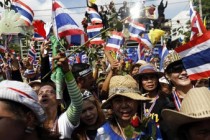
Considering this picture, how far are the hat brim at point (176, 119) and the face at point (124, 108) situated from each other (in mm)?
849

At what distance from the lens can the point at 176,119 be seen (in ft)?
9.60

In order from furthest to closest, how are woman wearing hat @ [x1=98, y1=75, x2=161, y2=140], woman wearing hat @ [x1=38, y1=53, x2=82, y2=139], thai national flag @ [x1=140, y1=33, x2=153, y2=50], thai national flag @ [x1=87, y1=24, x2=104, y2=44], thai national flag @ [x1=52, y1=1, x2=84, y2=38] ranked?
1. thai national flag @ [x1=140, y1=33, x2=153, y2=50]
2. thai national flag @ [x1=87, y1=24, x2=104, y2=44]
3. thai national flag @ [x1=52, y1=1, x2=84, y2=38]
4. woman wearing hat @ [x1=98, y1=75, x2=161, y2=140]
5. woman wearing hat @ [x1=38, y1=53, x2=82, y2=139]

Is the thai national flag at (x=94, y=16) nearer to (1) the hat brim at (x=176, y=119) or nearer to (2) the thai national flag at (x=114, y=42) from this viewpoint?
(2) the thai national flag at (x=114, y=42)

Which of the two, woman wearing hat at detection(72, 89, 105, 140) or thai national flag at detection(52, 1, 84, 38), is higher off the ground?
thai national flag at detection(52, 1, 84, 38)

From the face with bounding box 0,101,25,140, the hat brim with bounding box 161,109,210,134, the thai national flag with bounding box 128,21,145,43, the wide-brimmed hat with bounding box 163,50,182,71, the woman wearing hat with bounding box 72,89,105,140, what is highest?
the thai national flag with bounding box 128,21,145,43

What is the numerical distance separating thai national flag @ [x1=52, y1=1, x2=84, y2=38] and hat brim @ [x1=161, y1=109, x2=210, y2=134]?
2.62 m

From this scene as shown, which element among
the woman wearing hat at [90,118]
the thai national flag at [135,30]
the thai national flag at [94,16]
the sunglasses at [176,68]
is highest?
the thai national flag at [94,16]

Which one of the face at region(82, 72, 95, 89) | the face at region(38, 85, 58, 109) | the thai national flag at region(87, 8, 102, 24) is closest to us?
the face at region(38, 85, 58, 109)

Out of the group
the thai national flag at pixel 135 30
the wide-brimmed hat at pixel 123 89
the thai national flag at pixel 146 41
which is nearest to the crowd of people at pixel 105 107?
the wide-brimmed hat at pixel 123 89

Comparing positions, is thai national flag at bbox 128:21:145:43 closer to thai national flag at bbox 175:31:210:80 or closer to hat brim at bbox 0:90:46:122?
thai national flag at bbox 175:31:210:80

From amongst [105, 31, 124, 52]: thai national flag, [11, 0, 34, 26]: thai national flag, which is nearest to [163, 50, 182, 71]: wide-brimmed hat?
[11, 0, 34, 26]: thai national flag

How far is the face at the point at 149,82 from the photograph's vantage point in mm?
5391

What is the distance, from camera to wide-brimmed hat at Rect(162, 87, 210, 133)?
2807 mm

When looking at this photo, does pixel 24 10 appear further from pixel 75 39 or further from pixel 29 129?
pixel 29 129
